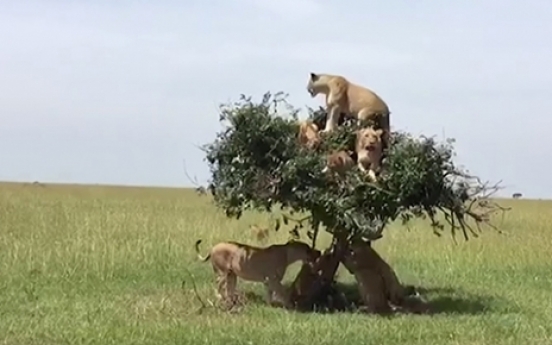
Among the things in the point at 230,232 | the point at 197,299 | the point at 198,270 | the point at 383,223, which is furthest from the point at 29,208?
the point at 383,223

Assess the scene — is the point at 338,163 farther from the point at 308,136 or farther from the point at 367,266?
the point at 367,266

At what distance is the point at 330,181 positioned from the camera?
10.0m

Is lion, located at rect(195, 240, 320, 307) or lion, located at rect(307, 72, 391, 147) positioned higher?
lion, located at rect(307, 72, 391, 147)

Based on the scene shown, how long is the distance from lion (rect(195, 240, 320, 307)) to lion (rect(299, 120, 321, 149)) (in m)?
1.17

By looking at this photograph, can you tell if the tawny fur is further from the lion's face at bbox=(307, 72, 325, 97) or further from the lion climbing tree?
the lion's face at bbox=(307, 72, 325, 97)

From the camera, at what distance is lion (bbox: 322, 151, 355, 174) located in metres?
10.1

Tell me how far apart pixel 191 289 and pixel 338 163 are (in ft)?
9.31

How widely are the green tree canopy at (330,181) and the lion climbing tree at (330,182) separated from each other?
0.03 feet

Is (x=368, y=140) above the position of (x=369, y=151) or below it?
above

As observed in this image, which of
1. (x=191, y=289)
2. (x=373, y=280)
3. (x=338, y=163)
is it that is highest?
(x=338, y=163)

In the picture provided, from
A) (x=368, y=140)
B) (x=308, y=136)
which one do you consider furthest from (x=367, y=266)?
(x=308, y=136)

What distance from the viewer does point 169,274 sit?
13.1m

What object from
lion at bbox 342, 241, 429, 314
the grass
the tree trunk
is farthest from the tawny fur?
the grass

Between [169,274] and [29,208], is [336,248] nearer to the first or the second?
[169,274]
